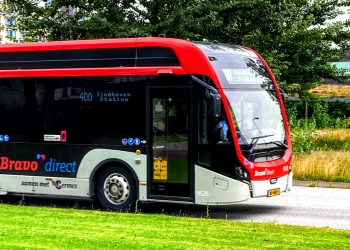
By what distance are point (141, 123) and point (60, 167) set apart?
6.51 ft

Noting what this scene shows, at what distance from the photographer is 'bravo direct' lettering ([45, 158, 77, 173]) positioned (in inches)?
573

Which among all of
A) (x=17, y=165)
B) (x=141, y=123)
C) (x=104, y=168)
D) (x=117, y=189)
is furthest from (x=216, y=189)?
(x=17, y=165)

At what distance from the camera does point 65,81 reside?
47.9 feet

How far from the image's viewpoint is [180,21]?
20.6 meters

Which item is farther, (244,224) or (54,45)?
(54,45)

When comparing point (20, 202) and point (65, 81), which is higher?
point (65, 81)

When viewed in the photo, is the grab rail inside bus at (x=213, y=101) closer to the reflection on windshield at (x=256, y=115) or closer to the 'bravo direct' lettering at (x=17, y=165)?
the reflection on windshield at (x=256, y=115)

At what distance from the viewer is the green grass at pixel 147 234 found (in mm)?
8875

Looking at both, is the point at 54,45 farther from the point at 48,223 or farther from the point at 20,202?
the point at 48,223

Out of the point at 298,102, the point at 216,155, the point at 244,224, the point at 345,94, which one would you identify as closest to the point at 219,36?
the point at 216,155

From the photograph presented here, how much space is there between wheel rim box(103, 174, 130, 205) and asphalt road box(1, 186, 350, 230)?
462 millimetres

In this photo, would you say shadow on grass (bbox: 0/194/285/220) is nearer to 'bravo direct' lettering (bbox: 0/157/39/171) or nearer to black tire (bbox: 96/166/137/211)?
black tire (bbox: 96/166/137/211)

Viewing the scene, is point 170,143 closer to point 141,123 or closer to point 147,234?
point 141,123

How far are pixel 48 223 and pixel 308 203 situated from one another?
654 cm
